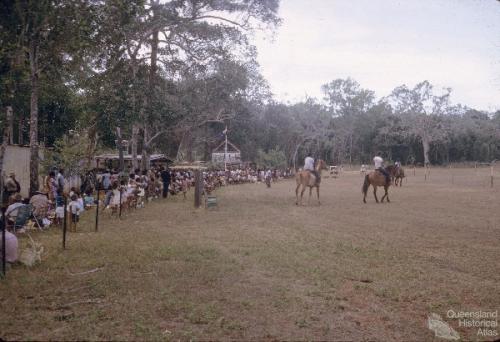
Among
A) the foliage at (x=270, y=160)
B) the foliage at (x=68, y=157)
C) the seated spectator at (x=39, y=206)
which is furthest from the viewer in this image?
the foliage at (x=270, y=160)

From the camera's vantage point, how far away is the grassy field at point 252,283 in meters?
4.58

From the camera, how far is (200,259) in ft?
24.7

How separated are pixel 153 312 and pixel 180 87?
696 inches

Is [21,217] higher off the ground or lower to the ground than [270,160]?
lower

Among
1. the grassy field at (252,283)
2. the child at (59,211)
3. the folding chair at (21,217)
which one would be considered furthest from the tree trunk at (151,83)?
the folding chair at (21,217)

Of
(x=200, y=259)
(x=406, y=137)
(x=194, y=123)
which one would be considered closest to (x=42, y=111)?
(x=194, y=123)

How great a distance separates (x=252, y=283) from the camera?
613 centimetres

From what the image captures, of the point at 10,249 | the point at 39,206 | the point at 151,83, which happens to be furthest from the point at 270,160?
the point at 10,249

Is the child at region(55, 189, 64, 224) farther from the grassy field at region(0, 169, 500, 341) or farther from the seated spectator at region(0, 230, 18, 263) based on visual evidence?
the seated spectator at region(0, 230, 18, 263)

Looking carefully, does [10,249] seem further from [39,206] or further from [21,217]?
[39,206]

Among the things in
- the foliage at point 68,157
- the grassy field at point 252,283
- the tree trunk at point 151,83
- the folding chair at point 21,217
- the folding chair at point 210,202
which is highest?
the tree trunk at point 151,83

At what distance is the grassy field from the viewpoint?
15.0 feet

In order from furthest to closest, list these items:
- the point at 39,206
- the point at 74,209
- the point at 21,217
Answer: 1. the point at 39,206
2. the point at 74,209
3. the point at 21,217

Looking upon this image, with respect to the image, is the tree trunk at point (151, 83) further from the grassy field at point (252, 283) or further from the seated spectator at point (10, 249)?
the seated spectator at point (10, 249)
